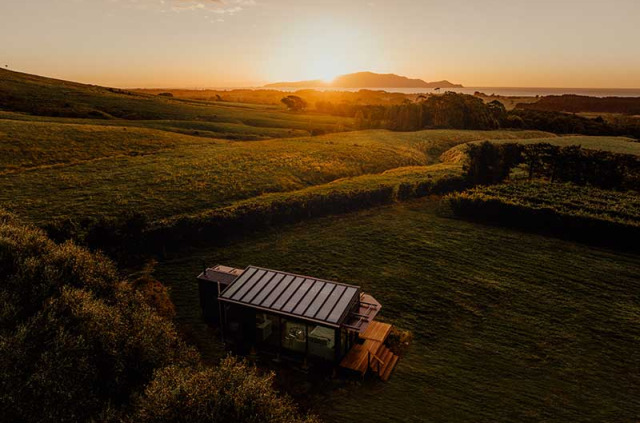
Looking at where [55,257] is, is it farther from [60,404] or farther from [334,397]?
[334,397]

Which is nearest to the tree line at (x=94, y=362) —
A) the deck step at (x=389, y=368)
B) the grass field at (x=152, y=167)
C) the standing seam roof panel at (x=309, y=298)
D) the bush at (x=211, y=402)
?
the bush at (x=211, y=402)

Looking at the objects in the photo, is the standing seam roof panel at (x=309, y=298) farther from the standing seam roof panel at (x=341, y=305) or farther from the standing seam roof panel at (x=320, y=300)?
the standing seam roof panel at (x=341, y=305)

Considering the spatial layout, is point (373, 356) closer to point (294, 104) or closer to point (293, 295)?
point (293, 295)

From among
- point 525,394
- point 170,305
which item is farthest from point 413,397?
point 170,305

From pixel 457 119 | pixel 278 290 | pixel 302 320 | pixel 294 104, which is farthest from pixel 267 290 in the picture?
pixel 294 104

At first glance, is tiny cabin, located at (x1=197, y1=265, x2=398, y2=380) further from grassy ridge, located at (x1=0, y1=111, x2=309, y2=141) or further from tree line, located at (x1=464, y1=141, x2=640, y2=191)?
grassy ridge, located at (x1=0, y1=111, x2=309, y2=141)

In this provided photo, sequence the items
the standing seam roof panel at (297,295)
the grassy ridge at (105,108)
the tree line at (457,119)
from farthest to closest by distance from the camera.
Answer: the tree line at (457,119) < the grassy ridge at (105,108) < the standing seam roof panel at (297,295)
